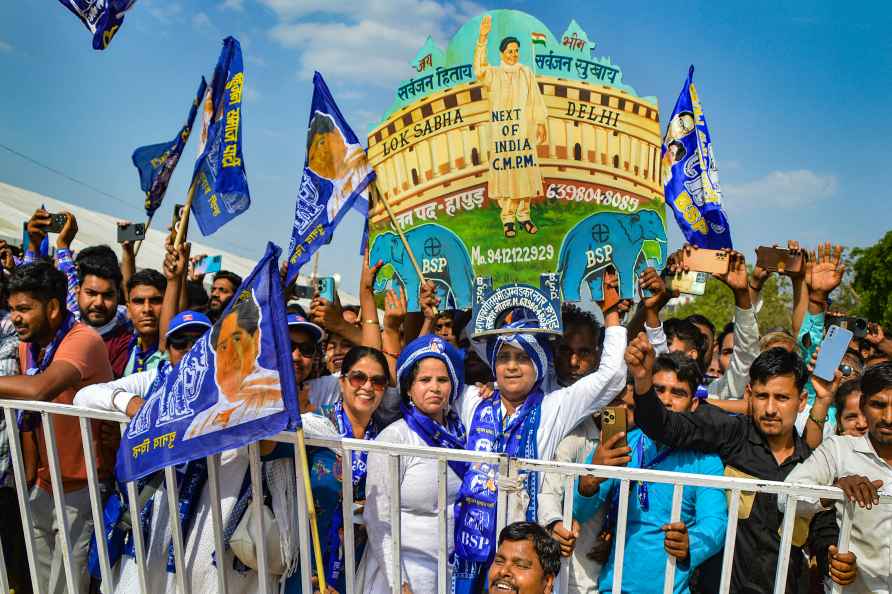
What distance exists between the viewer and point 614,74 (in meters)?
4.29

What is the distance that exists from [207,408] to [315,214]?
1.66 metres

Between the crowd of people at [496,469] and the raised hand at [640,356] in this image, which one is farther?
the raised hand at [640,356]

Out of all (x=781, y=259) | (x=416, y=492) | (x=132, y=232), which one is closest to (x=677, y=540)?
(x=416, y=492)

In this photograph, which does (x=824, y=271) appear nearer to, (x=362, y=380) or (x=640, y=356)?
(x=640, y=356)

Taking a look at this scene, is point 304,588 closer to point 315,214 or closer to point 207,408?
point 207,408

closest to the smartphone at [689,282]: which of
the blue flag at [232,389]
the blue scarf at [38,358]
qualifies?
the blue flag at [232,389]

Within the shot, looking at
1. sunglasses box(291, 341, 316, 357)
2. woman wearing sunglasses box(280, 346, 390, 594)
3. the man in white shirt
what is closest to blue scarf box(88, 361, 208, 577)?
woman wearing sunglasses box(280, 346, 390, 594)

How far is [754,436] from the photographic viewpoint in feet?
10.2

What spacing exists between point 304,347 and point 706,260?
2.15 metres

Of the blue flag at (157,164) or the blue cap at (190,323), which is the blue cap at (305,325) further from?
the blue flag at (157,164)

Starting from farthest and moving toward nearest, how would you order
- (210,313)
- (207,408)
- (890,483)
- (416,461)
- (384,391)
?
(210,313) < (384,391) < (416,461) < (207,408) < (890,483)

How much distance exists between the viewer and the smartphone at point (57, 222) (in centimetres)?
511

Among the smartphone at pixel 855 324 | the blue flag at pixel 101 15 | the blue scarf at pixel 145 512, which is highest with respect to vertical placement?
the blue flag at pixel 101 15

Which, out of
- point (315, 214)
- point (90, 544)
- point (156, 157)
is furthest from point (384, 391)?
point (156, 157)
